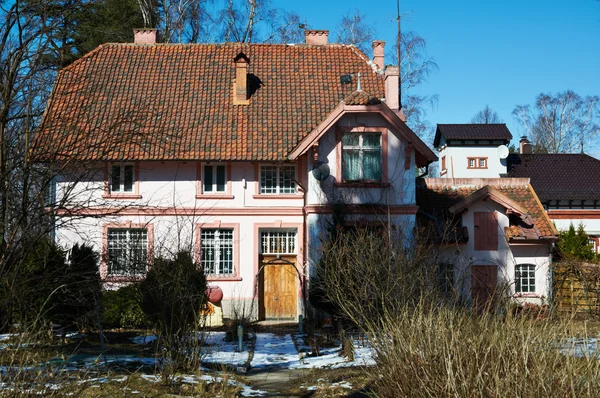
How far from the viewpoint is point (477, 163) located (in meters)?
45.8

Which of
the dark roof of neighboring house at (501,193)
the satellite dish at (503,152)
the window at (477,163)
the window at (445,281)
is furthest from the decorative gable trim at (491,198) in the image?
the window at (477,163)

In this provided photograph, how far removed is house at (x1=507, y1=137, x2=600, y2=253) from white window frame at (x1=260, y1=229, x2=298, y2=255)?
21.5 meters

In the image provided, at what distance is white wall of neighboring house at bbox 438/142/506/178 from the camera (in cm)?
4497

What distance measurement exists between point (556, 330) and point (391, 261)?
7687 millimetres

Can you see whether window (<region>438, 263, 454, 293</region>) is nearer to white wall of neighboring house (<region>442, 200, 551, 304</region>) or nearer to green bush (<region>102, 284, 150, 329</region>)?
white wall of neighboring house (<region>442, 200, 551, 304</region>)

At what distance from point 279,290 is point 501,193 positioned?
8.30m

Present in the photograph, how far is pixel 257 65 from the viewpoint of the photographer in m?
26.8

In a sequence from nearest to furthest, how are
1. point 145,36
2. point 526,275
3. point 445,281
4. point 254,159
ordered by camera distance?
point 445,281
point 254,159
point 526,275
point 145,36

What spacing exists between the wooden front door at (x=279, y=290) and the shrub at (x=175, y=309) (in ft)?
30.7

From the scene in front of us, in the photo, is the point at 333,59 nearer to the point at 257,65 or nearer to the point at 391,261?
the point at 257,65

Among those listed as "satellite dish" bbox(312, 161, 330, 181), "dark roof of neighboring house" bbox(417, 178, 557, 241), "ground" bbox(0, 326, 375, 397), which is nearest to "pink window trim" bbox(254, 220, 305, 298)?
"satellite dish" bbox(312, 161, 330, 181)

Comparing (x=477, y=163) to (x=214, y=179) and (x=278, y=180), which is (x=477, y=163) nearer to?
(x=278, y=180)

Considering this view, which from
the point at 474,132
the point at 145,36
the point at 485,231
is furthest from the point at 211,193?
the point at 474,132

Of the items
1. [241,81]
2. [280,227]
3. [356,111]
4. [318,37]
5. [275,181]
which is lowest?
[280,227]
